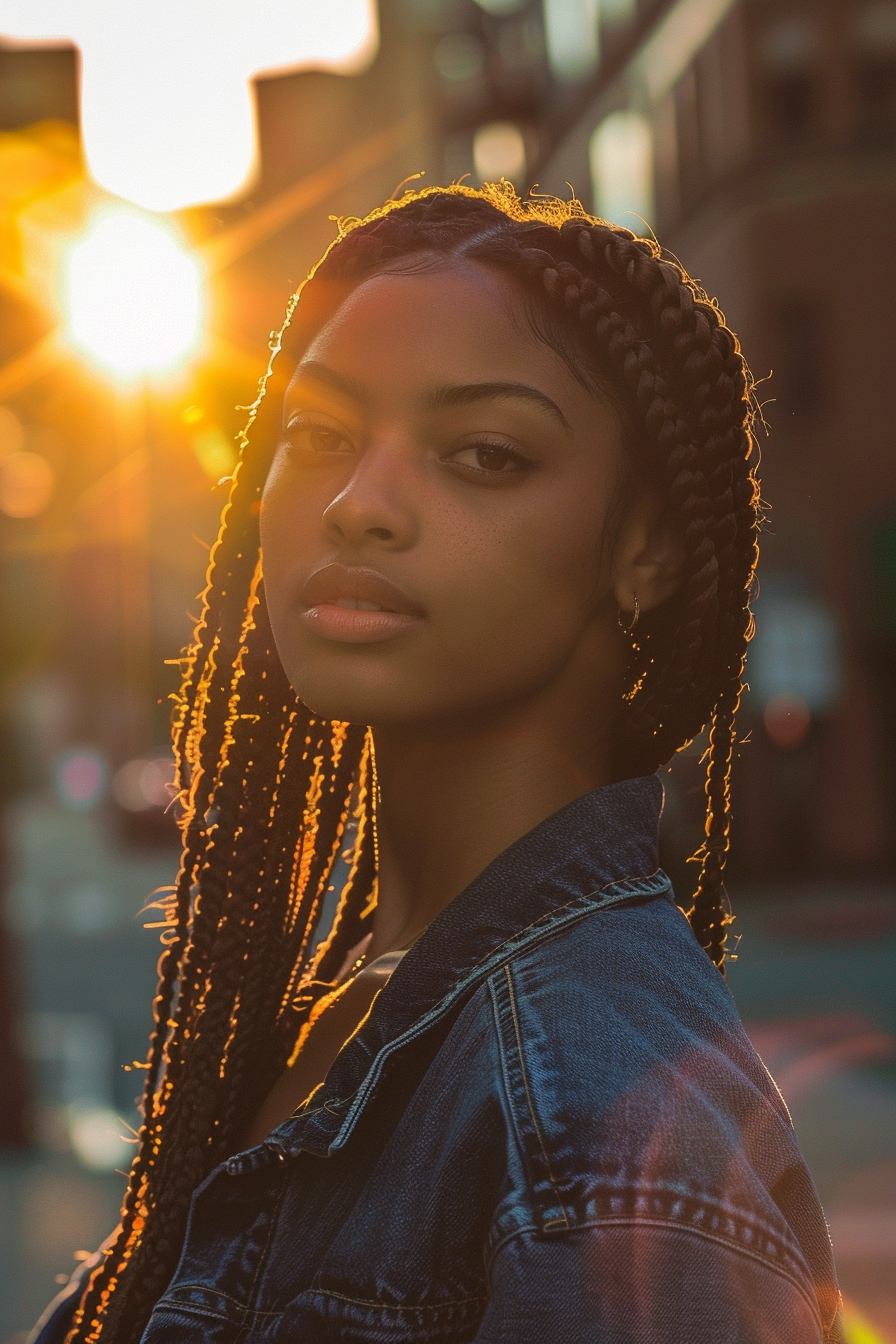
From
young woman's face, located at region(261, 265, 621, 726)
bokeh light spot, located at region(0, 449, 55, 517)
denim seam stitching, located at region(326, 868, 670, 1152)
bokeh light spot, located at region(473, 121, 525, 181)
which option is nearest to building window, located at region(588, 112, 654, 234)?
bokeh light spot, located at region(473, 121, 525, 181)

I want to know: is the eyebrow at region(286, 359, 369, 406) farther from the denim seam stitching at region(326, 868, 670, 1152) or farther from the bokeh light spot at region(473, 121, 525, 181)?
the bokeh light spot at region(473, 121, 525, 181)

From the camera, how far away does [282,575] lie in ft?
5.49

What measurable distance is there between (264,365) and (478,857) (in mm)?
970

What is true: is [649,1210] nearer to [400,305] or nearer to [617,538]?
[617,538]

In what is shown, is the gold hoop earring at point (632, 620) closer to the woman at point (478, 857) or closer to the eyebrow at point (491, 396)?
the woman at point (478, 857)

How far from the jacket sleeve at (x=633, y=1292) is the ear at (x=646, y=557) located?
0.78 metres

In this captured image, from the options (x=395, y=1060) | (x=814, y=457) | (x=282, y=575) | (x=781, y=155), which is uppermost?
(x=781, y=155)

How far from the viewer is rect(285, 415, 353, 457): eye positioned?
167cm

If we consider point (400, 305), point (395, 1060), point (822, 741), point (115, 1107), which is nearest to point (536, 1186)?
point (395, 1060)

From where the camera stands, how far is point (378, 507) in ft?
5.02

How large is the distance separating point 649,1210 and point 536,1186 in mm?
93

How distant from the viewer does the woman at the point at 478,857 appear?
1.16 meters

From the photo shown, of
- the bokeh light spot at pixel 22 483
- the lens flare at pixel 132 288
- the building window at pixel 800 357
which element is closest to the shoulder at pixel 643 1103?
the lens flare at pixel 132 288

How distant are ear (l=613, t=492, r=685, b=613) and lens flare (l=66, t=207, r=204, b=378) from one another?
326cm
